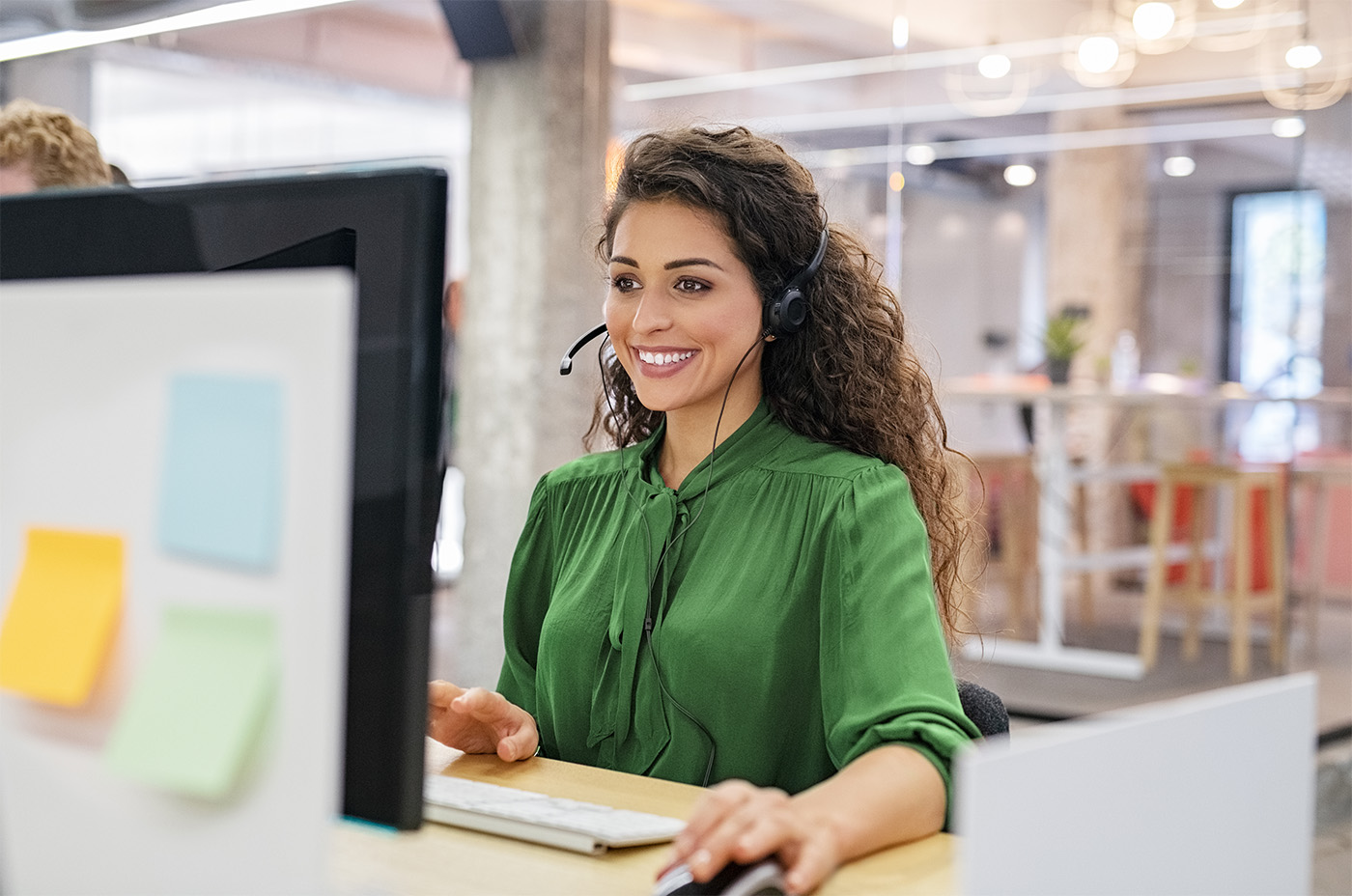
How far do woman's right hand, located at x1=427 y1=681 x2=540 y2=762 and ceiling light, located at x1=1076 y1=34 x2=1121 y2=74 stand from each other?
4952 millimetres

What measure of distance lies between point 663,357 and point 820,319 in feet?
0.65

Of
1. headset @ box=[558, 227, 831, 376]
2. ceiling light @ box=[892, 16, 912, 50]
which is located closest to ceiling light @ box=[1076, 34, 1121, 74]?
ceiling light @ box=[892, 16, 912, 50]

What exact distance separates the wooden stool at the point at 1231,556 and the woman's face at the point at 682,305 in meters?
4.03

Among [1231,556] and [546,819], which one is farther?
[1231,556]

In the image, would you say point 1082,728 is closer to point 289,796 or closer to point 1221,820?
point 1221,820

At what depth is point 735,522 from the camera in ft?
4.70

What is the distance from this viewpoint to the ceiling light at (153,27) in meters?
4.70

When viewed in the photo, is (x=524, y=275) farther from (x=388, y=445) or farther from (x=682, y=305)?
(x=388, y=445)

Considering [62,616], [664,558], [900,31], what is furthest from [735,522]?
[900,31]

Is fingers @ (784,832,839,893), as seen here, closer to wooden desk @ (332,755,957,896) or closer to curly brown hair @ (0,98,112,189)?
wooden desk @ (332,755,957,896)

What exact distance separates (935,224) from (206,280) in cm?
516

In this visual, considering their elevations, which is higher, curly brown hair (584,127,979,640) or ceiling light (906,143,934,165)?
ceiling light (906,143,934,165)

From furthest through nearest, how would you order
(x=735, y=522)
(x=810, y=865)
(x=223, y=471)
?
(x=735, y=522) → (x=810, y=865) → (x=223, y=471)

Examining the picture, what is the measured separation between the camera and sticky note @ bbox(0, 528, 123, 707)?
695 millimetres
